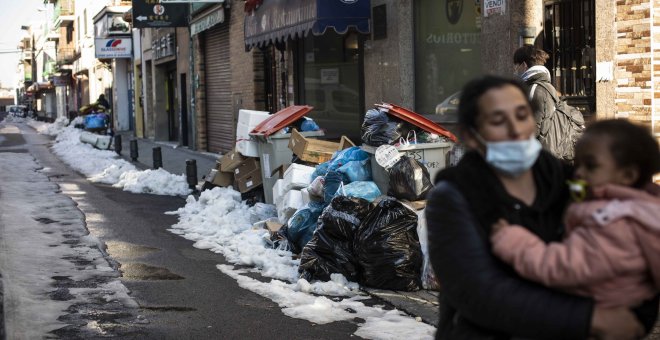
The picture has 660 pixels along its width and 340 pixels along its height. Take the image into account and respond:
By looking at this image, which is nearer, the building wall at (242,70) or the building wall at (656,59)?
the building wall at (656,59)

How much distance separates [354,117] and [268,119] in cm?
272

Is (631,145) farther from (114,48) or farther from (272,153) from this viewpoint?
(114,48)

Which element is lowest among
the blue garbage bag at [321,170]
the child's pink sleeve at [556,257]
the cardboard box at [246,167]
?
the cardboard box at [246,167]

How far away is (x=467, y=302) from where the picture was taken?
2.43m

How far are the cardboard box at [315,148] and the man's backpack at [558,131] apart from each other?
3.85m

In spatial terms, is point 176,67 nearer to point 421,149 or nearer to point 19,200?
point 19,200

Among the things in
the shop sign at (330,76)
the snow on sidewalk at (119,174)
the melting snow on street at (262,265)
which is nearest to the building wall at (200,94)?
the snow on sidewalk at (119,174)

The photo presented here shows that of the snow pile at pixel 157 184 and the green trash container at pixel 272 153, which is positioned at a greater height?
the green trash container at pixel 272 153

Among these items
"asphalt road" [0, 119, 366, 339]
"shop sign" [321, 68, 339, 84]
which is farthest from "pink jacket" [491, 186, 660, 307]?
"shop sign" [321, 68, 339, 84]

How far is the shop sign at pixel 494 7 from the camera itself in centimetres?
1044

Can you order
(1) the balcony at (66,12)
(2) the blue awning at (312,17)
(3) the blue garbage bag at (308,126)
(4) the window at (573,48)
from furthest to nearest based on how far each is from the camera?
(1) the balcony at (66,12), (2) the blue awning at (312,17), (3) the blue garbage bag at (308,126), (4) the window at (573,48)

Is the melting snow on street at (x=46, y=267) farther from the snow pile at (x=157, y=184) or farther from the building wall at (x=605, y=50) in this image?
the building wall at (x=605, y=50)

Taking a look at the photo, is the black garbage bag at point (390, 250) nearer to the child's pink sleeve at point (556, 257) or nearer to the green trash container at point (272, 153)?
the green trash container at point (272, 153)

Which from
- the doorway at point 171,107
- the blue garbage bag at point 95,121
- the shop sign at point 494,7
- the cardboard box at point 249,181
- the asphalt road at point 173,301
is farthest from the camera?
the blue garbage bag at point 95,121
